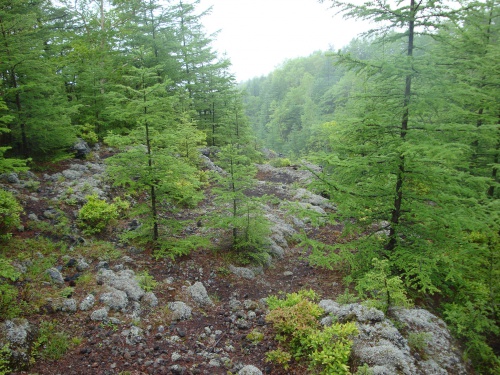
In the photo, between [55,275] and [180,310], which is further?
[180,310]

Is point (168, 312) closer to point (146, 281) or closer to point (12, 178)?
point (146, 281)

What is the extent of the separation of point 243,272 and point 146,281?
3273mm

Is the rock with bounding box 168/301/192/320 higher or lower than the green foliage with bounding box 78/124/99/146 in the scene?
lower

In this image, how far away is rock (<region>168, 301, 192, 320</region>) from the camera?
7.39m

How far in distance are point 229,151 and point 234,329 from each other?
18.4 feet

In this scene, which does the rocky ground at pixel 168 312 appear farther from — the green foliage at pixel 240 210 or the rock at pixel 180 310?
the green foliage at pixel 240 210

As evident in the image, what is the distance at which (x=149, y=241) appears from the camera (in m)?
10.1

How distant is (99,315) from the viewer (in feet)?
21.9

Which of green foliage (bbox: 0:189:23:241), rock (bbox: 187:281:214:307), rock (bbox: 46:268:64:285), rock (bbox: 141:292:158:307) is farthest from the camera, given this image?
rock (bbox: 187:281:214:307)

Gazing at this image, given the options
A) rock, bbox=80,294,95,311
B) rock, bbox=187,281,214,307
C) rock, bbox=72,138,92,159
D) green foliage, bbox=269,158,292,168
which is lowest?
rock, bbox=187,281,214,307

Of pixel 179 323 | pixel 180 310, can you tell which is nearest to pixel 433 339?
pixel 179 323

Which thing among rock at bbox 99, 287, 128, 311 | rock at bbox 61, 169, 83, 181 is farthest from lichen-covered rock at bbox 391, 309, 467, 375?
rock at bbox 61, 169, 83, 181

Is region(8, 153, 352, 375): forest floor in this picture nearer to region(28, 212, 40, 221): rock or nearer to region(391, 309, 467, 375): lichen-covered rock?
region(28, 212, 40, 221): rock

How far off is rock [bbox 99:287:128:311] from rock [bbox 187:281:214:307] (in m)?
1.85
